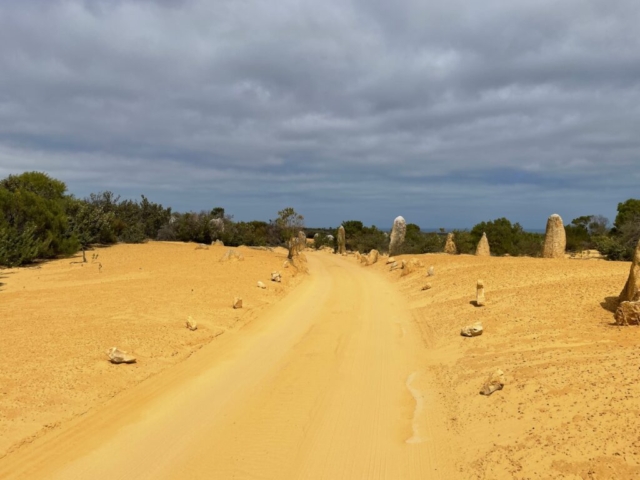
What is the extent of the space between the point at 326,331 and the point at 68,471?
22.7ft

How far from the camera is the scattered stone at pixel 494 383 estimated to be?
6.39 meters

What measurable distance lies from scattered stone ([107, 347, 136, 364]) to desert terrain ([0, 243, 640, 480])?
0.17 metres

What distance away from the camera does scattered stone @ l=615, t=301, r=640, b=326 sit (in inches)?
287

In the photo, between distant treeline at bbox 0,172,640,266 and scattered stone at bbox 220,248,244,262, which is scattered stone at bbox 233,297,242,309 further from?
distant treeline at bbox 0,172,640,266

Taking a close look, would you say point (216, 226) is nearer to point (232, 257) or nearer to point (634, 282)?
point (232, 257)

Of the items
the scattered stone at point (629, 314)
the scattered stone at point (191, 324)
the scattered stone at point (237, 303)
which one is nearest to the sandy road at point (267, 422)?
the scattered stone at point (191, 324)

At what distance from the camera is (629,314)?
7.39 meters

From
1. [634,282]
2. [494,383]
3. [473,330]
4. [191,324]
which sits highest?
[634,282]

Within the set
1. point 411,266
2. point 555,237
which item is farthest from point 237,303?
point 555,237

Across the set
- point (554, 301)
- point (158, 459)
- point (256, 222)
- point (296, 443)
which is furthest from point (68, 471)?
point (256, 222)

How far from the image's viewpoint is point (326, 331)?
11.2 metres

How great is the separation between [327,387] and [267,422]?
5.03 ft

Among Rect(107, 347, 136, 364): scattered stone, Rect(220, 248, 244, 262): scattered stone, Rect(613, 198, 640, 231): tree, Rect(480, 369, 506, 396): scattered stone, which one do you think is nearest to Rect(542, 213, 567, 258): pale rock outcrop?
Rect(480, 369, 506, 396): scattered stone

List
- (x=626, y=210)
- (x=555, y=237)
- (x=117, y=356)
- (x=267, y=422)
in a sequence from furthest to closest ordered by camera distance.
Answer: (x=626, y=210), (x=555, y=237), (x=117, y=356), (x=267, y=422)
